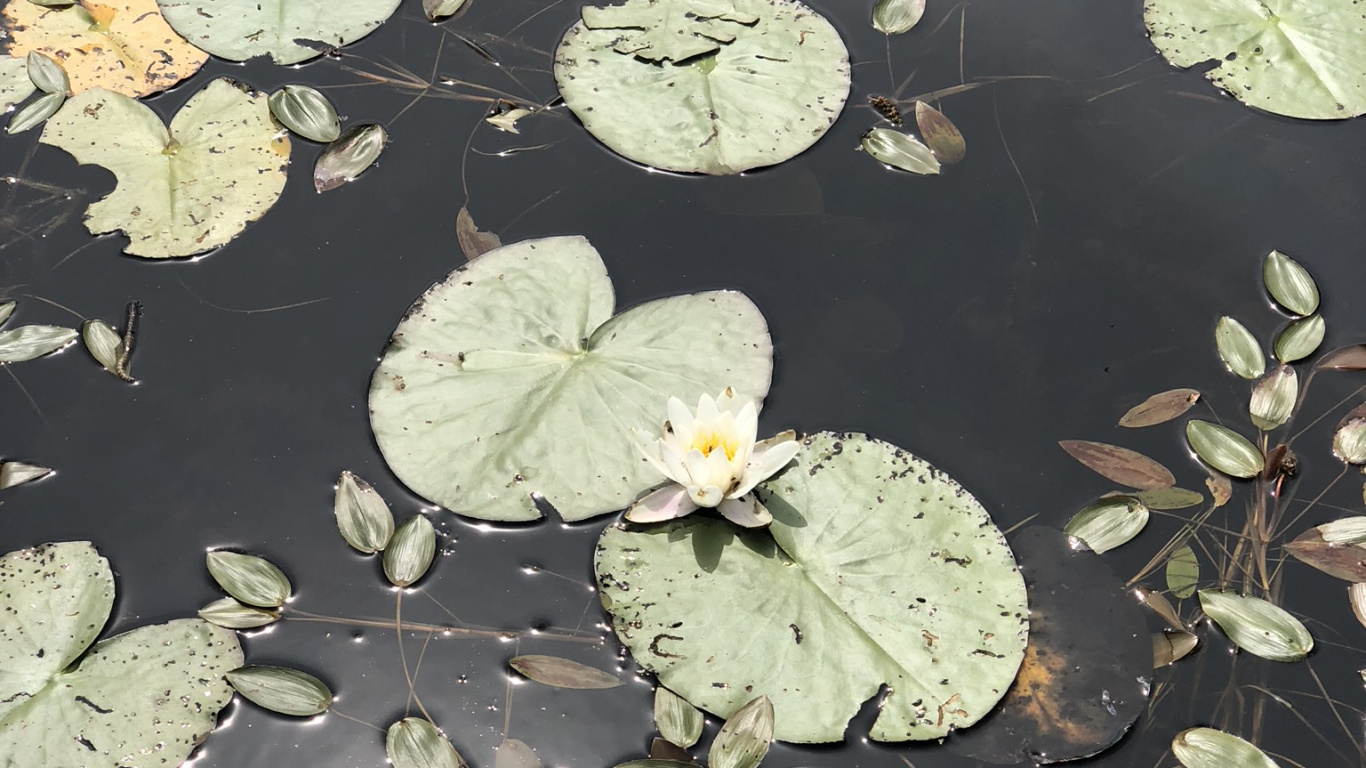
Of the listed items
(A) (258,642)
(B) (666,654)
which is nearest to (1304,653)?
(B) (666,654)

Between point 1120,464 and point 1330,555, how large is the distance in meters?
0.49

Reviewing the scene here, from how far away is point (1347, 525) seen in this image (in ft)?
7.54

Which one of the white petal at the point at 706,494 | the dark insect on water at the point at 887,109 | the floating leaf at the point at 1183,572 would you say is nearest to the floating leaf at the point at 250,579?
the white petal at the point at 706,494

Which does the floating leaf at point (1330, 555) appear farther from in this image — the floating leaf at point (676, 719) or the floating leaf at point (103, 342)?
the floating leaf at point (103, 342)

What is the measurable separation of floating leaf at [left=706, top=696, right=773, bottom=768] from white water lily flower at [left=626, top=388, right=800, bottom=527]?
397 millimetres

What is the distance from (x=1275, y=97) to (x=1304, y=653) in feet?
6.04

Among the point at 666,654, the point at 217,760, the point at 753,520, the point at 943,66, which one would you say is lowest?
the point at 217,760

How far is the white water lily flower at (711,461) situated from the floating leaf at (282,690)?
76 cm

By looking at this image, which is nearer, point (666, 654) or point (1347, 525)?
point (666, 654)

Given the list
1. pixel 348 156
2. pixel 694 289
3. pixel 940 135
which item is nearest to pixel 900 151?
pixel 940 135

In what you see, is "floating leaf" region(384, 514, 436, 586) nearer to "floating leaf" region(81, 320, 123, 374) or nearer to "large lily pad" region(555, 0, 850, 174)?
"floating leaf" region(81, 320, 123, 374)

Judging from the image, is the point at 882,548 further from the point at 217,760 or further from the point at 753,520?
the point at 217,760

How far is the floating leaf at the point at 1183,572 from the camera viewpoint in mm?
2221

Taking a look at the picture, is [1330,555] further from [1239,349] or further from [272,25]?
[272,25]
